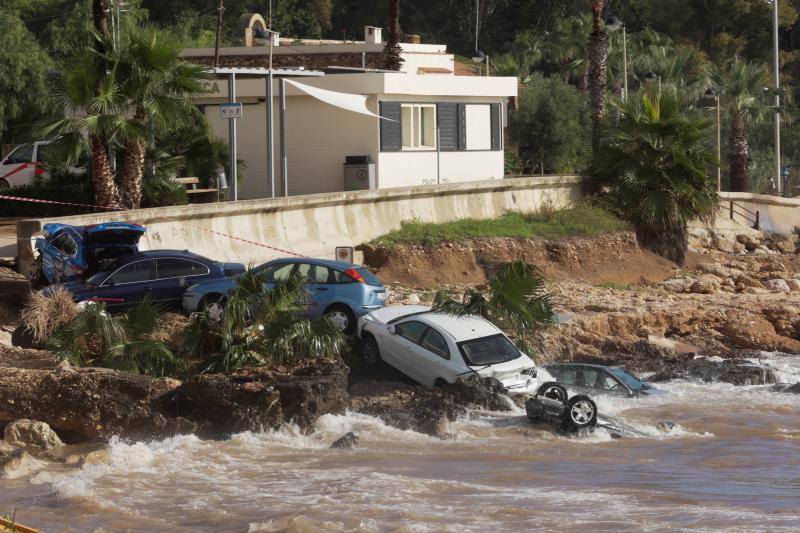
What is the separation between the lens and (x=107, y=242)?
73.7ft

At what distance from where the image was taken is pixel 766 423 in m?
20.5

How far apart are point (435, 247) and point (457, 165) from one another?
7876mm

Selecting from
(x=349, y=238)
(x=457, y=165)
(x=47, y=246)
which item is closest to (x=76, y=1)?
(x=457, y=165)

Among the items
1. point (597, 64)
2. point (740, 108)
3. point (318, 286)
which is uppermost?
point (597, 64)

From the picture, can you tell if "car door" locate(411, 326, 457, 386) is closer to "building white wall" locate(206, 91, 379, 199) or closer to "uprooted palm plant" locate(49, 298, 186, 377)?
"uprooted palm plant" locate(49, 298, 186, 377)

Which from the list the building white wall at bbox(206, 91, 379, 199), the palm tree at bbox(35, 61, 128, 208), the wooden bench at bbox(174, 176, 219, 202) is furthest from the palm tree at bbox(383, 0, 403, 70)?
the palm tree at bbox(35, 61, 128, 208)

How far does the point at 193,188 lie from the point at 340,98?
4.47 m

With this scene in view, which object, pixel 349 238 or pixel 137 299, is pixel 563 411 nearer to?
pixel 137 299

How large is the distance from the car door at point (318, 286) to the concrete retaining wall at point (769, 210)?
939 inches

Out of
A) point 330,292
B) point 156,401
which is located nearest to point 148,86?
point 330,292

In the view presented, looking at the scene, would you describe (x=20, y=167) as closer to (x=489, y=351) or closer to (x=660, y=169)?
(x=660, y=169)

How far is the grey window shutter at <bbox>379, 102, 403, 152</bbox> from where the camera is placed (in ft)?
117

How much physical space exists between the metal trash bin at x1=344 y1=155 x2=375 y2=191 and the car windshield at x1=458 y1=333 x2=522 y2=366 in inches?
586

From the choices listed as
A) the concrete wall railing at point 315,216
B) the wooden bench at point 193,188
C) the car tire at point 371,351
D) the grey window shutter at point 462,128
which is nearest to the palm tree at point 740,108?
the concrete wall railing at point 315,216
